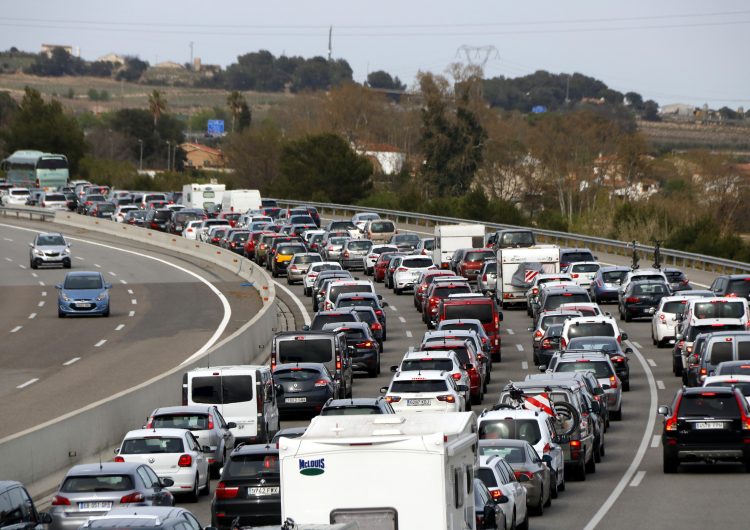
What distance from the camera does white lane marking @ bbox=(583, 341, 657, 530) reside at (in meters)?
21.5

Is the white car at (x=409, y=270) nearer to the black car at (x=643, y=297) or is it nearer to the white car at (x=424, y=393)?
the black car at (x=643, y=297)

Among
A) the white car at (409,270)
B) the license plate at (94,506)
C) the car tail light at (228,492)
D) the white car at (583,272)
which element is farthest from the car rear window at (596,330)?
the license plate at (94,506)

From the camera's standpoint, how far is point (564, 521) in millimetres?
21172

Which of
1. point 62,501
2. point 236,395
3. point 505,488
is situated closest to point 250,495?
point 62,501

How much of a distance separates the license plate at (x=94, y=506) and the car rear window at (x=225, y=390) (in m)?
9.78

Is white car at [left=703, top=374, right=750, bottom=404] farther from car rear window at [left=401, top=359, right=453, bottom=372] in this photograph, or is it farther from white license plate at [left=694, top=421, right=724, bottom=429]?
car rear window at [left=401, top=359, right=453, bottom=372]

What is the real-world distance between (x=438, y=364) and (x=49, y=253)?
42.3 metres

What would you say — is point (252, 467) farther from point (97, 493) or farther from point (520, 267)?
point (520, 267)

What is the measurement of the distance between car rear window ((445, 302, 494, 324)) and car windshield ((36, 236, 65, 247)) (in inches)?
1340

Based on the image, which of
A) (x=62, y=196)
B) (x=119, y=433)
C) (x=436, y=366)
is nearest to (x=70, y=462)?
(x=119, y=433)

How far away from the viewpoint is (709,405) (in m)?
25.0

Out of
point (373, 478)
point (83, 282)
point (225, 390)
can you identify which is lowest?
point (83, 282)

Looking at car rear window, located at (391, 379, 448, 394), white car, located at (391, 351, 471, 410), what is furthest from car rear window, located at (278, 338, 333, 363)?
car rear window, located at (391, 379, 448, 394)

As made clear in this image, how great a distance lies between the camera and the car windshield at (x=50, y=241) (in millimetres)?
72125
